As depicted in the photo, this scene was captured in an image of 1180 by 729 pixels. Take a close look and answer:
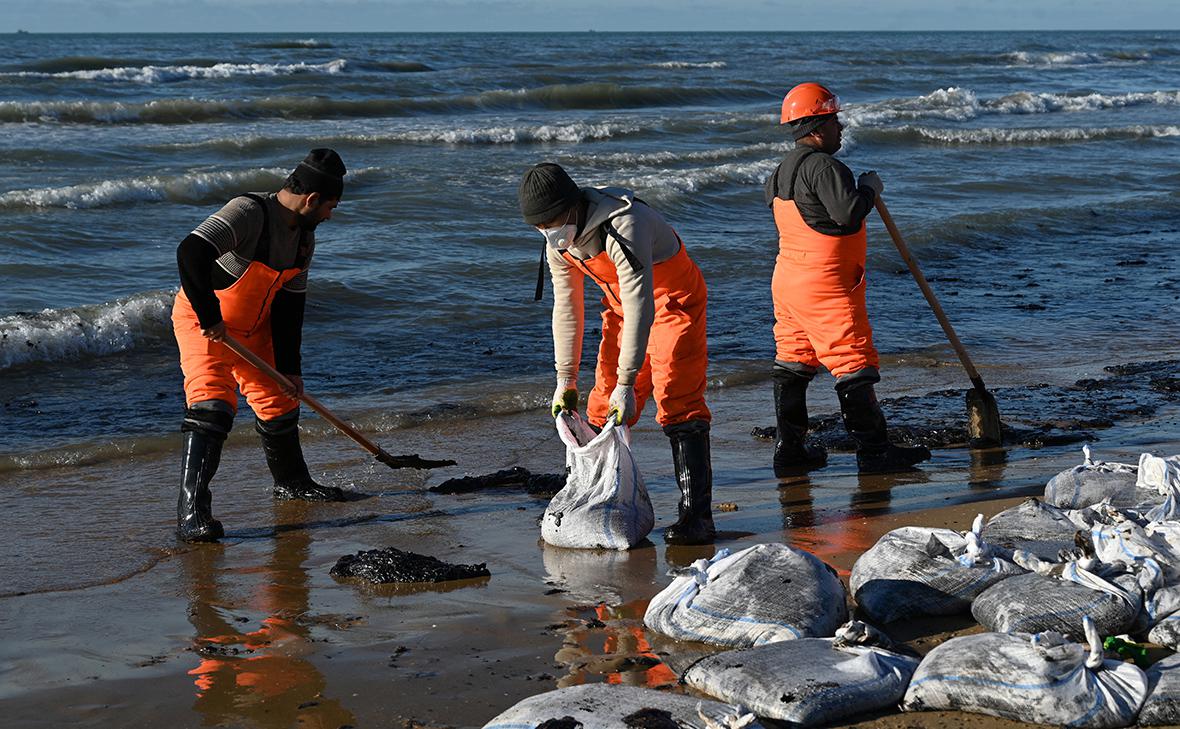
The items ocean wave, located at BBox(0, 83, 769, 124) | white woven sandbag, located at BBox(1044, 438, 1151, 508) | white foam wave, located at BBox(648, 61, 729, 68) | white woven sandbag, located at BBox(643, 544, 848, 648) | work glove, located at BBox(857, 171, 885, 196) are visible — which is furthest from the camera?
white foam wave, located at BBox(648, 61, 729, 68)

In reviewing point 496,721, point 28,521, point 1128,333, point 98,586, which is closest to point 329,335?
point 28,521

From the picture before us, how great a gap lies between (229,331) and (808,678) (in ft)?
9.65

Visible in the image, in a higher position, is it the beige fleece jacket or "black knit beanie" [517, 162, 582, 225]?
"black knit beanie" [517, 162, 582, 225]

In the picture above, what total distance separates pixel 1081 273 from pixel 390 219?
6.43 metres

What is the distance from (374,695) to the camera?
3.78 m

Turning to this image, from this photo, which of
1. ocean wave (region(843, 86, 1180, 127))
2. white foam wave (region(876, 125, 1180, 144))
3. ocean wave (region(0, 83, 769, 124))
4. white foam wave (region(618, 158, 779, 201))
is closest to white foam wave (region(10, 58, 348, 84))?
→ ocean wave (region(0, 83, 769, 124))

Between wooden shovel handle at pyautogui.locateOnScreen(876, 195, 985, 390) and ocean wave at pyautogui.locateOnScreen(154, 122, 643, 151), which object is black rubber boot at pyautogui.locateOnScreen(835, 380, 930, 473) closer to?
wooden shovel handle at pyautogui.locateOnScreen(876, 195, 985, 390)

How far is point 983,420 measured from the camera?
6.61m

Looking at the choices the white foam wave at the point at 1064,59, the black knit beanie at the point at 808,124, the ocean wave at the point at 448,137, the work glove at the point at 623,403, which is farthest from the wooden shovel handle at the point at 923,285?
the white foam wave at the point at 1064,59

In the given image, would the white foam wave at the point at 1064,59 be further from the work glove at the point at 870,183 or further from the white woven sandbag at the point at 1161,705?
the white woven sandbag at the point at 1161,705

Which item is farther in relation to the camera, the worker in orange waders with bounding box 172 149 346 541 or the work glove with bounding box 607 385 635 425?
the worker in orange waders with bounding box 172 149 346 541

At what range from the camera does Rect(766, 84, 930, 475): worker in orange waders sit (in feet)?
18.6

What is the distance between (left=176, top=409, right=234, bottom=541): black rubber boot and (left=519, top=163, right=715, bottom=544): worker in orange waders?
1.38 metres

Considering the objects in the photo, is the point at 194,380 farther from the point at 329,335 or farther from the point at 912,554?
the point at 329,335
